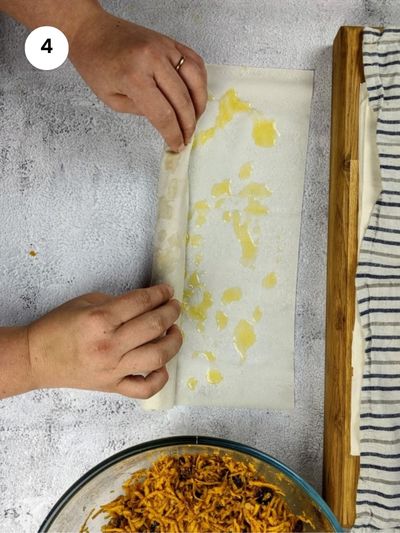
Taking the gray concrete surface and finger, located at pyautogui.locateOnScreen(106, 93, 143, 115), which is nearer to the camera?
finger, located at pyautogui.locateOnScreen(106, 93, 143, 115)

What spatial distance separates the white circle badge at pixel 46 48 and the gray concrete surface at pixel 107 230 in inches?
2.0

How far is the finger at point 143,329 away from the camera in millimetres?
745

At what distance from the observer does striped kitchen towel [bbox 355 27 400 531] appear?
853 millimetres

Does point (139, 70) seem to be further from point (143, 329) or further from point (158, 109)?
point (143, 329)

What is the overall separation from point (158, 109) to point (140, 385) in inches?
13.4

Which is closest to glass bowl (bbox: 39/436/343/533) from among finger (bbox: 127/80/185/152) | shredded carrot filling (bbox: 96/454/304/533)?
shredded carrot filling (bbox: 96/454/304/533)

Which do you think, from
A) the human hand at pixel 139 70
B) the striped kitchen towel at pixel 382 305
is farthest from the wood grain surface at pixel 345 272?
the human hand at pixel 139 70

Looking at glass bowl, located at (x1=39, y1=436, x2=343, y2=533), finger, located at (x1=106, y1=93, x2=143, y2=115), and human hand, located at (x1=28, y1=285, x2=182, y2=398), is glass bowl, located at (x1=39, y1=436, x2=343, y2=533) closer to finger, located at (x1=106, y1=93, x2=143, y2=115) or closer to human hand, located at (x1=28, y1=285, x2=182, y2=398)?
human hand, located at (x1=28, y1=285, x2=182, y2=398)

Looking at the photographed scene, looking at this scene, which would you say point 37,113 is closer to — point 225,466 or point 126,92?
point 126,92

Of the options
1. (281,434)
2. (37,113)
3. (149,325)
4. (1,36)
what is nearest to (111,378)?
(149,325)

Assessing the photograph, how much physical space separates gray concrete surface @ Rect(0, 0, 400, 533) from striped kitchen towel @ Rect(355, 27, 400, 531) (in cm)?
9

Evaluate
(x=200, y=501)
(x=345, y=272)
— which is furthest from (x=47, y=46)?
(x=200, y=501)

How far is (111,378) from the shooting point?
2.51 feet

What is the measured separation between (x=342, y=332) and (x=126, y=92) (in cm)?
43
